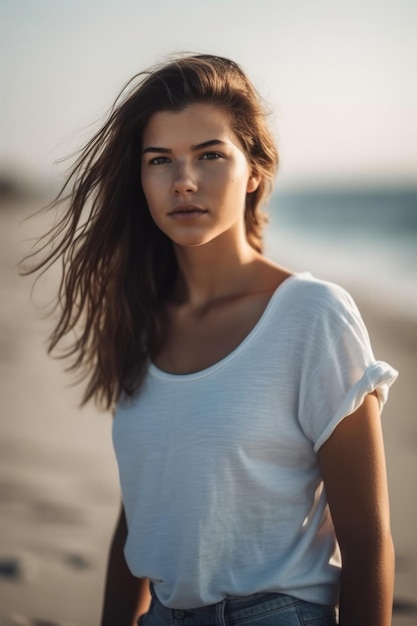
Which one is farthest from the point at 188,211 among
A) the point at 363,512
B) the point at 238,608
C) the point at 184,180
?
the point at 238,608

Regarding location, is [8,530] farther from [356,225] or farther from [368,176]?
[368,176]

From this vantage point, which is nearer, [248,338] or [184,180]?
[248,338]

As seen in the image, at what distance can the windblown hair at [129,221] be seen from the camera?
2396mm

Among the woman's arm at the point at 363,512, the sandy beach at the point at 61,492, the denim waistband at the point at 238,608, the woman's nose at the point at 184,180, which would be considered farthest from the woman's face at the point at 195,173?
the sandy beach at the point at 61,492

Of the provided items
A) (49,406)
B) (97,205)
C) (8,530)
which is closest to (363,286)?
(49,406)

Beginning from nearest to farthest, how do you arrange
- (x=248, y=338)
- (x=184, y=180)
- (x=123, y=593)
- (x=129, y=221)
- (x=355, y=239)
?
(x=248, y=338)
(x=184, y=180)
(x=123, y=593)
(x=129, y=221)
(x=355, y=239)

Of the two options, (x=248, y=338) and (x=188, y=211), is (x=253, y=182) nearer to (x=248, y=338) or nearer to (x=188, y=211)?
(x=188, y=211)

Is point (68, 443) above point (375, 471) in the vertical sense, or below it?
below

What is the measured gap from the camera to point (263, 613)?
6.61ft

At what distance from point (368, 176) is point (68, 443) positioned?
1196 inches

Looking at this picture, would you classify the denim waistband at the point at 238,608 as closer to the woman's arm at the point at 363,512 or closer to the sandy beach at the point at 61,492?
the woman's arm at the point at 363,512

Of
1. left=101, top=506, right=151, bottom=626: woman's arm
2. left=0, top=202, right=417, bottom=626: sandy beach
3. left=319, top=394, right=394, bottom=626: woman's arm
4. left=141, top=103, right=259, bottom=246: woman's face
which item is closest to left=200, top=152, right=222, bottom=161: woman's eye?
left=141, top=103, right=259, bottom=246: woman's face

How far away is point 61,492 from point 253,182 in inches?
113

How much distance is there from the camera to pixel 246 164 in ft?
7.93
